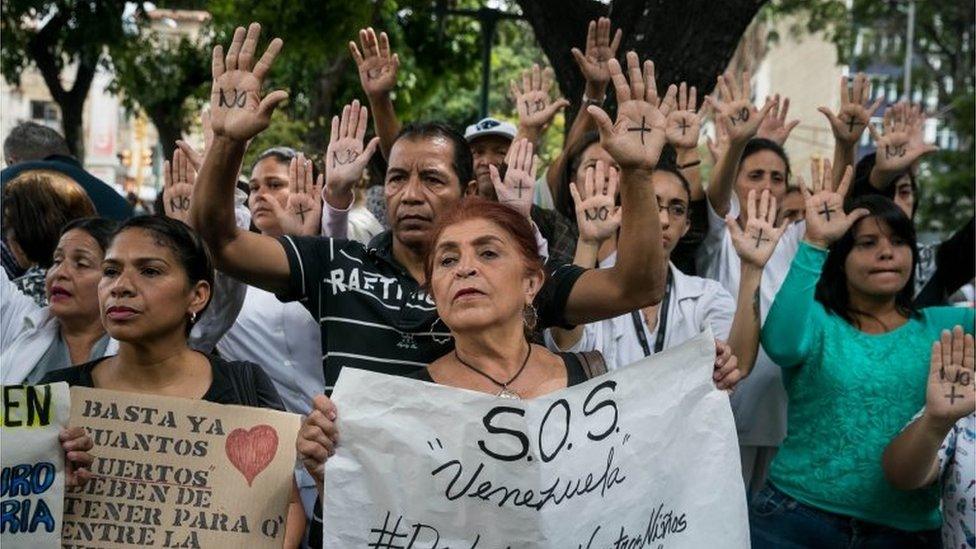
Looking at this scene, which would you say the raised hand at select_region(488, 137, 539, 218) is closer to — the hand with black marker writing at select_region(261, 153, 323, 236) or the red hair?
the hand with black marker writing at select_region(261, 153, 323, 236)

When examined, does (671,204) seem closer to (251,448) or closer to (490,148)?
(490,148)

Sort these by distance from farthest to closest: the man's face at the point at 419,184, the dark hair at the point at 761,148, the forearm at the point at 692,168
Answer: the dark hair at the point at 761,148, the forearm at the point at 692,168, the man's face at the point at 419,184

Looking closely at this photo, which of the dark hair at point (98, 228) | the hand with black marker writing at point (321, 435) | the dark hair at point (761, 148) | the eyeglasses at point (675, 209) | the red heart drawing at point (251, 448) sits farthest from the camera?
the dark hair at point (761, 148)

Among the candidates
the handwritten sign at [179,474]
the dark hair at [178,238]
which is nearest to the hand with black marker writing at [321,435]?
the handwritten sign at [179,474]

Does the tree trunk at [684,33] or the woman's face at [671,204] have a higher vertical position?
the tree trunk at [684,33]

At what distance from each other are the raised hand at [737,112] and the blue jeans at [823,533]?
1.74 meters

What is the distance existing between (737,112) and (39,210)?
2786mm

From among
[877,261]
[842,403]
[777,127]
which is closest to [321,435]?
[842,403]

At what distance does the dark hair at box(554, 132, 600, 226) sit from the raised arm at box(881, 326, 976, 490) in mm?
A: 1609

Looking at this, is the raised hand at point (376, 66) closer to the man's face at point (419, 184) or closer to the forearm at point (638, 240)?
the man's face at point (419, 184)

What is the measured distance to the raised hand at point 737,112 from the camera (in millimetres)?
5727

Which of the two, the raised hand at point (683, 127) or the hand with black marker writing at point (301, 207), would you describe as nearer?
the hand with black marker writing at point (301, 207)

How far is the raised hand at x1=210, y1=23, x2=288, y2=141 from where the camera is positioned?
3.60 metres

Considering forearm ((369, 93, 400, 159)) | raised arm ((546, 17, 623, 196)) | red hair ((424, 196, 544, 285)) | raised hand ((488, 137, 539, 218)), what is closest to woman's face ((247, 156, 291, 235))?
forearm ((369, 93, 400, 159))
